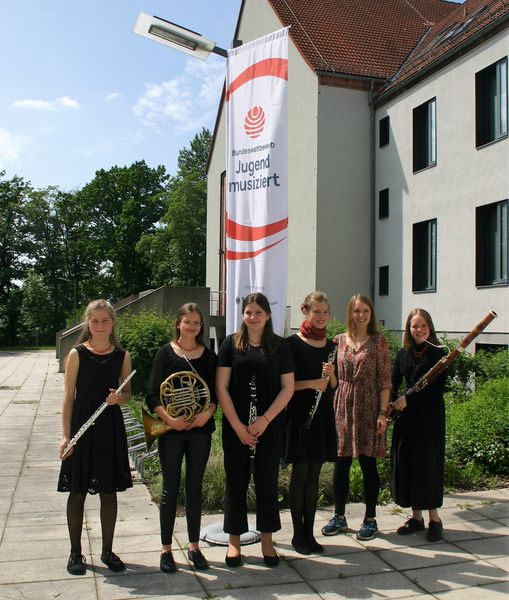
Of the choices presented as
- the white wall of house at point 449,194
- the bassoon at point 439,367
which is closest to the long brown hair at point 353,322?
the bassoon at point 439,367

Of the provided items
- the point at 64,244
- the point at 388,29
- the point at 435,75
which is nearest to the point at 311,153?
the point at 435,75

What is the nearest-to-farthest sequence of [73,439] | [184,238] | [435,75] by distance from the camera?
[73,439], [435,75], [184,238]

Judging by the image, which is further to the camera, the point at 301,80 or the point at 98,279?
the point at 98,279

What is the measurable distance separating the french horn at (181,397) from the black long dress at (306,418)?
0.73 meters

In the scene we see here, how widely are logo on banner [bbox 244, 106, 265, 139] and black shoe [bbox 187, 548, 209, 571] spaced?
4.12 meters

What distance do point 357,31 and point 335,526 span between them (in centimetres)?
2143

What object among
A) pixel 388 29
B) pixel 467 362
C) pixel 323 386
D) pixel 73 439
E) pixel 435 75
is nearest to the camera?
pixel 73 439

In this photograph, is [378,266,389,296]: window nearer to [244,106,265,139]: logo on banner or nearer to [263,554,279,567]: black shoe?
[244,106,265,139]: logo on banner

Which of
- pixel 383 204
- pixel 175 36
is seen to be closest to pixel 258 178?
pixel 175 36

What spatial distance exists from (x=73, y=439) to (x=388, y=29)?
2302cm

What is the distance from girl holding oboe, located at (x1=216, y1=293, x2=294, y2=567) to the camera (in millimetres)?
4438

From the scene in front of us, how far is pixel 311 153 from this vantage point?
67.1 feet

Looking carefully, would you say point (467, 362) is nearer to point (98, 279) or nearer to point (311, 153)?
point (311, 153)

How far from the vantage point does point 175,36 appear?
277 inches
